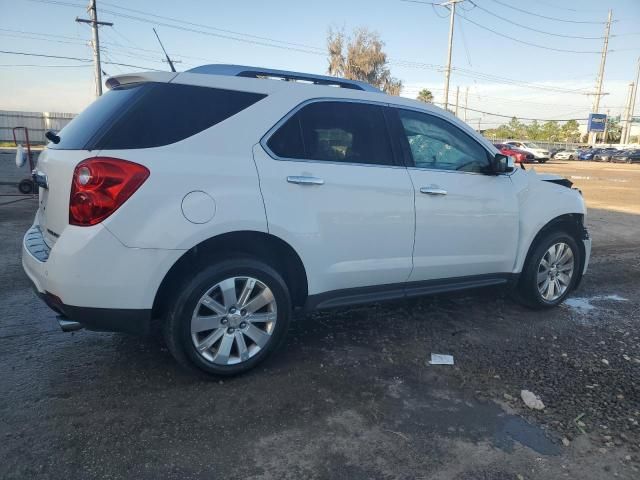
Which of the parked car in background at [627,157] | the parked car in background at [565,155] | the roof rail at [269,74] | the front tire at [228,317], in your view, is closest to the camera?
the front tire at [228,317]

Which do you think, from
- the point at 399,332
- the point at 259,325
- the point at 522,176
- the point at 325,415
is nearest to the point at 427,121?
the point at 522,176

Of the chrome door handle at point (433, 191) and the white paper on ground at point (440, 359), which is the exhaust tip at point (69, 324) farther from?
the chrome door handle at point (433, 191)

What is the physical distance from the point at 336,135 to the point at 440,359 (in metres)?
1.79

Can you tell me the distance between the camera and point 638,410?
9.89 feet

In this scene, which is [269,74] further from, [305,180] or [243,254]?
[243,254]

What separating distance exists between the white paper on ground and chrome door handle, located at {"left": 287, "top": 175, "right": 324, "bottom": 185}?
153 centimetres

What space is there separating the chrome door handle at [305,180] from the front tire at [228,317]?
57cm

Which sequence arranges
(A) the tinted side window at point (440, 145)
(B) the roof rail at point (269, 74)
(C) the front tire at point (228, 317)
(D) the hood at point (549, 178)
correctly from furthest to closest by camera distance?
1. (D) the hood at point (549, 178)
2. (A) the tinted side window at point (440, 145)
3. (B) the roof rail at point (269, 74)
4. (C) the front tire at point (228, 317)

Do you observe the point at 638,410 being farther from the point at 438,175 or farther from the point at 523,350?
the point at 438,175

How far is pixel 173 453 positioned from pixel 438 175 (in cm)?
267

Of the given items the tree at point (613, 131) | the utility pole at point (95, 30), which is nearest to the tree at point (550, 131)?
the tree at point (613, 131)

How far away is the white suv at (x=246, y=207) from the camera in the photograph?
276cm

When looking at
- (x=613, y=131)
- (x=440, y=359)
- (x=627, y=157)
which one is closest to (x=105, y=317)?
(x=440, y=359)

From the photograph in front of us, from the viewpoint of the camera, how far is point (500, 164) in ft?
13.7
